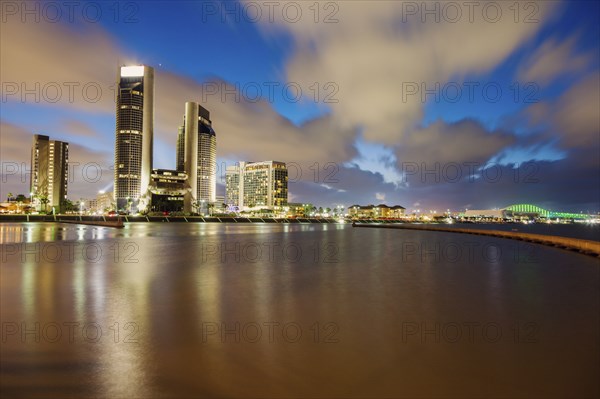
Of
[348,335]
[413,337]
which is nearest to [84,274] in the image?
[348,335]

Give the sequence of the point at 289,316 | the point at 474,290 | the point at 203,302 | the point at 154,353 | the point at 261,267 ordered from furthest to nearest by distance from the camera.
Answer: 1. the point at 261,267
2. the point at 474,290
3. the point at 203,302
4. the point at 289,316
5. the point at 154,353

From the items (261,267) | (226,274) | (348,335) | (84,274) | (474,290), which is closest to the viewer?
(348,335)

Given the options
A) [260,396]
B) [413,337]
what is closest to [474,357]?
[413,337]

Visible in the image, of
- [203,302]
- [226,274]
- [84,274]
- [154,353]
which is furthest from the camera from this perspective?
[226,274]

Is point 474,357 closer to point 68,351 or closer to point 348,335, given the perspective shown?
point 348,335

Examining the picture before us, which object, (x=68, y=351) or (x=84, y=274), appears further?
(x=84, y=274)

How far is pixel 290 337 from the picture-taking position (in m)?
11.1

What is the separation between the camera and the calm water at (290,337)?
25.8ft

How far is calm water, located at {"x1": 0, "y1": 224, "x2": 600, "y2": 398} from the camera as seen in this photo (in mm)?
7852

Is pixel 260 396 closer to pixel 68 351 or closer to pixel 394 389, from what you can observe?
pixel 394 389

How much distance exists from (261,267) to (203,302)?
41.1 feet

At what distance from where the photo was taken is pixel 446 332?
39.6 feet

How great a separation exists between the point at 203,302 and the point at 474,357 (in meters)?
10.8

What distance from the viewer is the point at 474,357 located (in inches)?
384
